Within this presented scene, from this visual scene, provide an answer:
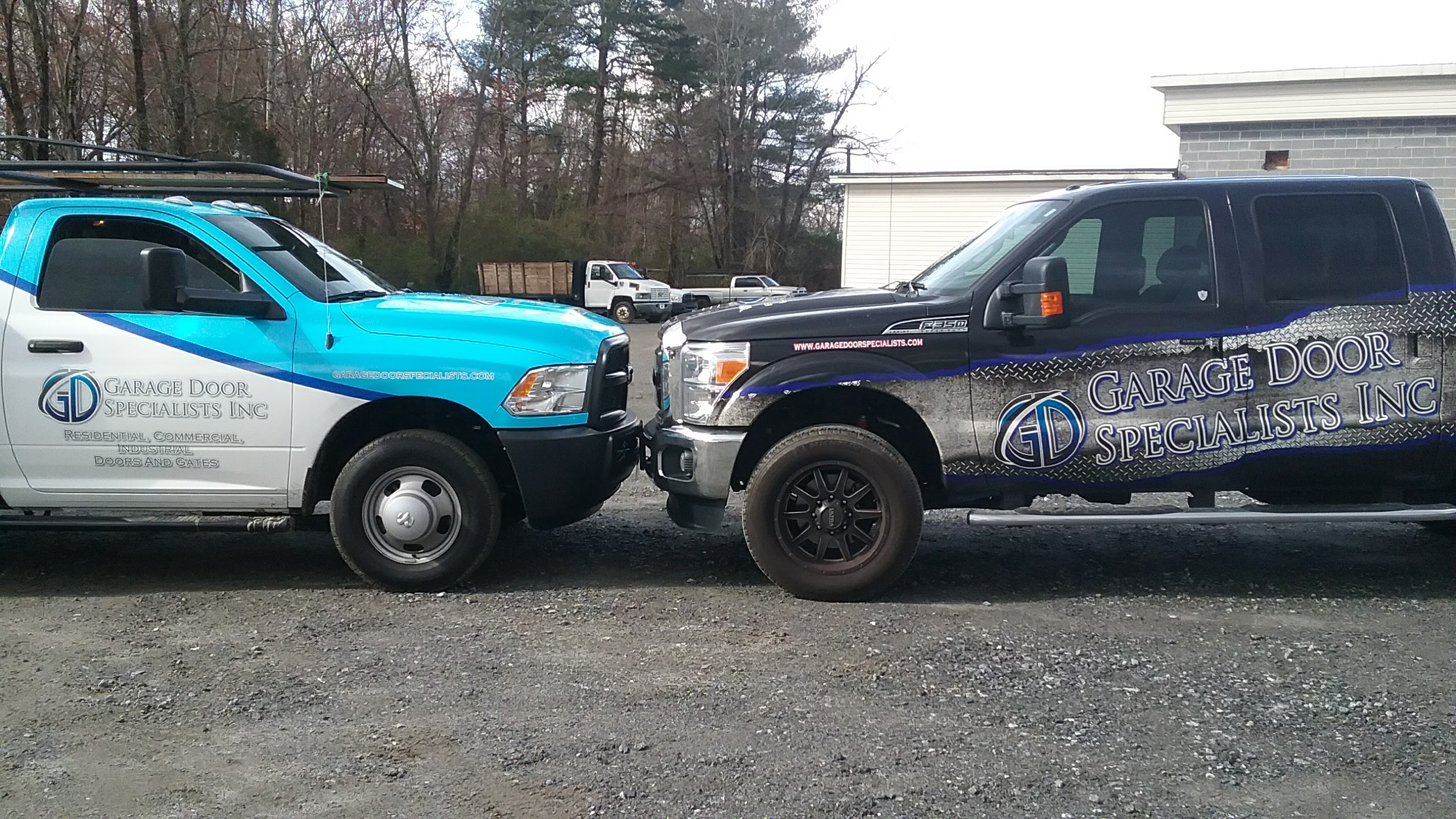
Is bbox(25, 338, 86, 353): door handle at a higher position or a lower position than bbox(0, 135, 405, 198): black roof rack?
lower

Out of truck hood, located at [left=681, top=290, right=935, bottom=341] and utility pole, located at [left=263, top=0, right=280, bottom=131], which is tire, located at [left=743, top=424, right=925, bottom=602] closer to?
truck hood, located at [left=681, top=290, right=935, bottom=341]

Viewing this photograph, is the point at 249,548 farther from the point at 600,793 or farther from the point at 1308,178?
the point at 1308,178

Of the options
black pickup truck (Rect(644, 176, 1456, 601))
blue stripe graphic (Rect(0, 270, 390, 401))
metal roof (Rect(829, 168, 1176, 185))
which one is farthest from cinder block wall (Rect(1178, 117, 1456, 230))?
blue stripe graphic (Rect(0, 270, 390, 401))

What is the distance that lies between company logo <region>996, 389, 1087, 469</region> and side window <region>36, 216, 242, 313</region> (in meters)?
3.85

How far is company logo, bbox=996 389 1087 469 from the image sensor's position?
5.56 m

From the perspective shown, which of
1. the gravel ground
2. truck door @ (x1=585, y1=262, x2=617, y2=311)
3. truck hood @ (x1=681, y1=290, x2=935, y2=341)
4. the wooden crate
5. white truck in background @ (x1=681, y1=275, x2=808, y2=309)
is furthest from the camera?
white truck in background @ (x1=681, y1=275, x2=808, y2=309)

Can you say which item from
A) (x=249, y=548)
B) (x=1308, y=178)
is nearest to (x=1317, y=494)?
(x=1308, y=178)

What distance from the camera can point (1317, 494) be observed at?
19.1 feet

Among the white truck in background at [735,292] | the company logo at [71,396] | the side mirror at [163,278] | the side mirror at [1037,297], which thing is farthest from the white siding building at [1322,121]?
the white truck in background at [735,292]

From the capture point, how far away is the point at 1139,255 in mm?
5711

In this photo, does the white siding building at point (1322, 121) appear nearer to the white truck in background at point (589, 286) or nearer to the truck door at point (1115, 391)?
the truck door at point (1115, 391)

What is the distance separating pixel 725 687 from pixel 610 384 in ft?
6.96

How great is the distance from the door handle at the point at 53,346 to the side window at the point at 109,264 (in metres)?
0.16

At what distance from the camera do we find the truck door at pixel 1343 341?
5.58 meters
